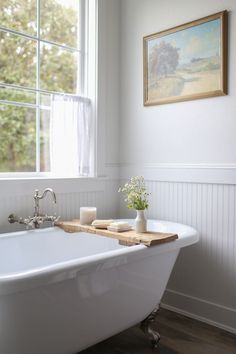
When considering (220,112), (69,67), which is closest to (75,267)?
(220,112)

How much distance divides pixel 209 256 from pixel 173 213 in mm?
409

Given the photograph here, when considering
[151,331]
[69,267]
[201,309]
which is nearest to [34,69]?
[69,267]

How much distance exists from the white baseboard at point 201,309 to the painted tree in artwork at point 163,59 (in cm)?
168

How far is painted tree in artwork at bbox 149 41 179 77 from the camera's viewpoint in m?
2.58

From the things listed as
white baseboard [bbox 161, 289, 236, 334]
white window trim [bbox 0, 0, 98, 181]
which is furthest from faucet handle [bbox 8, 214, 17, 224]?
white baseboard [bbox 161, 289, 236, 334]

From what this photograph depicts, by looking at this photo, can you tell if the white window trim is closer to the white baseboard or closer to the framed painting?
the framed painting

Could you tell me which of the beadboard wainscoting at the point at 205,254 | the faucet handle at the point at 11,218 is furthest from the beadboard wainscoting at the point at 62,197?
the beadboard wainscoting at the point at 205,254

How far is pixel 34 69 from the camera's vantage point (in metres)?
2.66

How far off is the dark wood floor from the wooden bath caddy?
0.63m

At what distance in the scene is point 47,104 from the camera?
2.70m

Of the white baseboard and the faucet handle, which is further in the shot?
the white baseboard

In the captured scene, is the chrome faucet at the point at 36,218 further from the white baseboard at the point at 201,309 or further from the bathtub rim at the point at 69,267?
the white baseboard at the point at 201,309

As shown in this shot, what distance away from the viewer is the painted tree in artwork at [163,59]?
258 centimetres

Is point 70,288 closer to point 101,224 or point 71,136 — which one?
point 101,224
